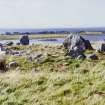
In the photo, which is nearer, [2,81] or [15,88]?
[15,88]

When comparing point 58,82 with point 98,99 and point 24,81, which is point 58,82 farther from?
point 98,99

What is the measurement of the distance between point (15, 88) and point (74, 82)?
2.34 m

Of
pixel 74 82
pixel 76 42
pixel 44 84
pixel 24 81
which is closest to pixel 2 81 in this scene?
pixel 24 81

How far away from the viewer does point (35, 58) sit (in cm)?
3672

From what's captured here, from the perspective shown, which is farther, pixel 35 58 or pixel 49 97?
pixel 35 58

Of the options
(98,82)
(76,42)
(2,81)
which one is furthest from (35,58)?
(98,82)

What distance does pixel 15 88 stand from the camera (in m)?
13.0

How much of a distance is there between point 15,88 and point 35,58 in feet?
78.0

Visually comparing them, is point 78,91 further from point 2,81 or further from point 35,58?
point 35,58

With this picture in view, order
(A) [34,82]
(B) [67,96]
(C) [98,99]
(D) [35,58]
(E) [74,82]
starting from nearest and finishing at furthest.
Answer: (C) [98,99], (B) [67,96], (E) [74,82], (A) [34,82], (D) [35,58]

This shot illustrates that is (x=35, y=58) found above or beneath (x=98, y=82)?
beneath

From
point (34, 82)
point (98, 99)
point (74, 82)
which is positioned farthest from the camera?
point (34, 82)

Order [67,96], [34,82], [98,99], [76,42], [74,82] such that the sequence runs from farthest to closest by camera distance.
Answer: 1. [76,42]
2. [34,82]
3. [74,82]
4. [67,96]
5. [98,99]

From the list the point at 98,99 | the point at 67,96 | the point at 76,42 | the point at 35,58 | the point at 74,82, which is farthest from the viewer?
the point at 76,42
